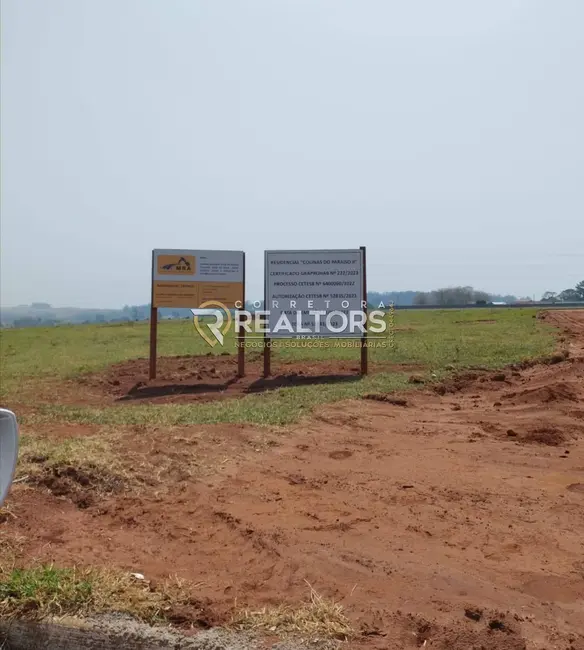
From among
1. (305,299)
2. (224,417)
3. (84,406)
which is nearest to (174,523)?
(224,417)

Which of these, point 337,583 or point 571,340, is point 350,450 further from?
point 571,340

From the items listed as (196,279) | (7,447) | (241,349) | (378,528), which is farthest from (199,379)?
(7,447)

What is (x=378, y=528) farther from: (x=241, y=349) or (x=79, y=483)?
(x=241, y=349)

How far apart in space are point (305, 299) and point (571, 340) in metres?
6.42

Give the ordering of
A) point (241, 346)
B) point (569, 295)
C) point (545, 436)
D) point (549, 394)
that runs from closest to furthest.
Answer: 1. point (545, 436)
2. point (549, 394)
3. point (241, 346)
4. point (569, 295)

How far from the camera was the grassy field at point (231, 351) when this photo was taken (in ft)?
26.9

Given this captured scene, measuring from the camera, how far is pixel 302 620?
3.23 m

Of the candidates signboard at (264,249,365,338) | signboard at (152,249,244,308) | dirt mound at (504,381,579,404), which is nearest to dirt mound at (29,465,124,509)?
dirt mound at (504,381,579,404)

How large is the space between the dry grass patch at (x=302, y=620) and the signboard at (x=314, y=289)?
30.8 ft

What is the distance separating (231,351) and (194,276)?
520 centimetres

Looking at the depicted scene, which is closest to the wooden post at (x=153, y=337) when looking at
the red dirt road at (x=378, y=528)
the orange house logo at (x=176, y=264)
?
the orange house logo at (x=176, y=264)

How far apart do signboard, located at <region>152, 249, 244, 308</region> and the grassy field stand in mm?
2612

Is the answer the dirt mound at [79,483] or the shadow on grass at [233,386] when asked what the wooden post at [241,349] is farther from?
the dirt mound at [79,483]

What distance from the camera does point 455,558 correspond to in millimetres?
4047
